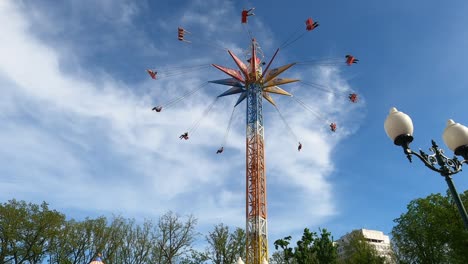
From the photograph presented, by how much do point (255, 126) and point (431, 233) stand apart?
17937 mm

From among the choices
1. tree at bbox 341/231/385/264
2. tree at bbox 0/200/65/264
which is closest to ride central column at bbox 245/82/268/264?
tree at bbox 341/231/385/264

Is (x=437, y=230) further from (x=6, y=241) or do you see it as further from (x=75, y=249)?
(x=6, y=241)

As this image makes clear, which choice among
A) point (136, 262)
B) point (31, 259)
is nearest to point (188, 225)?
point (136, 262)

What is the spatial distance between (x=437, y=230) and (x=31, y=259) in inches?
1553

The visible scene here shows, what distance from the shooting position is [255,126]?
34.4 metres

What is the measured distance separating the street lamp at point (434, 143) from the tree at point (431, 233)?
27.3 meters

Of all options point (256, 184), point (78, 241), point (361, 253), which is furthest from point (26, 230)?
point (361, 253)

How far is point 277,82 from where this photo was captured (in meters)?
34.4

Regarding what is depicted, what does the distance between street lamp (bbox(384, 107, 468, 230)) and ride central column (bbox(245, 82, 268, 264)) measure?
2436 centimetres

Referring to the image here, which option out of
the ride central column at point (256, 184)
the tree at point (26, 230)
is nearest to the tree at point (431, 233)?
the ride central column at point (256, 184)

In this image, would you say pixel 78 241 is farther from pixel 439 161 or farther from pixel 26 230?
pixel 439 161

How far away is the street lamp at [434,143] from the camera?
641 centimetres

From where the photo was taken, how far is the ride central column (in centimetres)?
3011

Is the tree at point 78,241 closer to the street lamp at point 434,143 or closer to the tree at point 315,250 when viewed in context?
the tree at point 315,250
